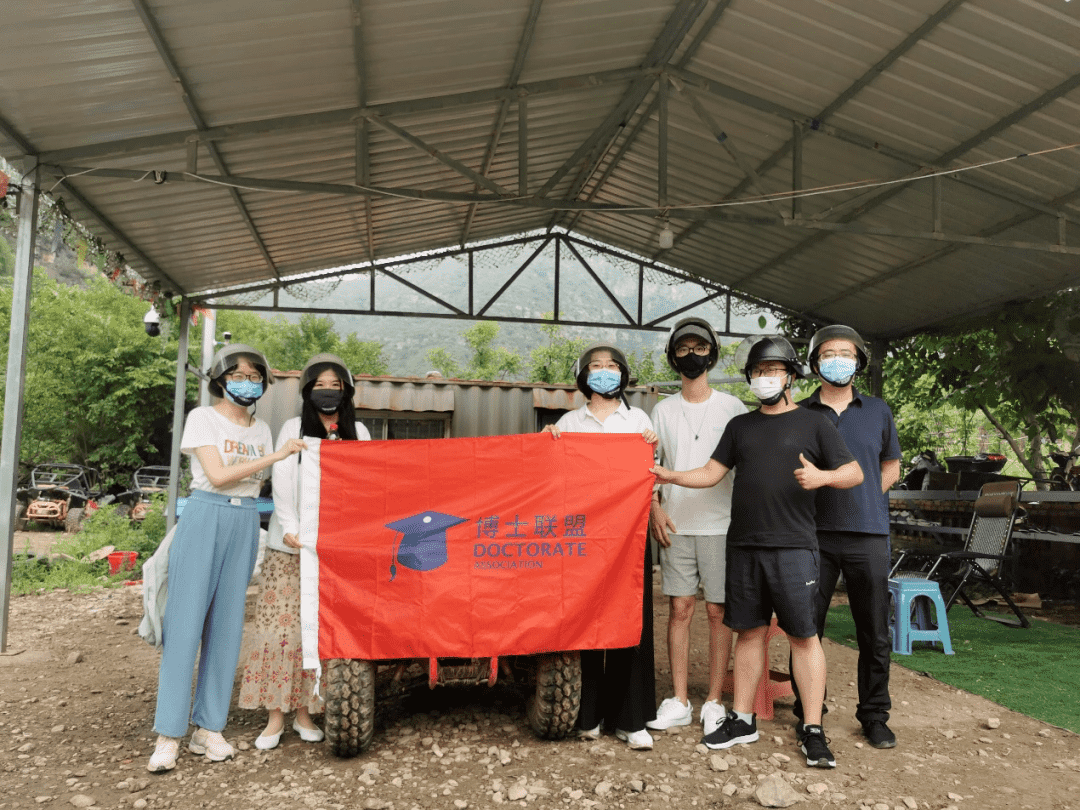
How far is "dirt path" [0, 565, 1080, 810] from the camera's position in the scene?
303 centimetres

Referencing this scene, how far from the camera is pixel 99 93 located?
536 cm

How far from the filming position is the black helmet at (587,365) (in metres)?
3.66

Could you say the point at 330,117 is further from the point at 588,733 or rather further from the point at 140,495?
the point at 140,495

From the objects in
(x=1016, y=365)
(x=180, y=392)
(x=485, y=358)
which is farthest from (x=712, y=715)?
(x=485, y=358)

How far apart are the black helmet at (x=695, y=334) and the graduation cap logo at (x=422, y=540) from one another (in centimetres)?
130

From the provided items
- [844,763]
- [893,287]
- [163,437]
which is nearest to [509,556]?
[844,763]

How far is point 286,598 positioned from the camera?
11.6 feet

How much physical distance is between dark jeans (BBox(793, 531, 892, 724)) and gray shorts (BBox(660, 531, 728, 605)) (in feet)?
1.48

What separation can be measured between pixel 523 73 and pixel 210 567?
521 cm

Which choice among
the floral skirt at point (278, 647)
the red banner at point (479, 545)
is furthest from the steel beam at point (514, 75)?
the floral skirt at point (278, 647)

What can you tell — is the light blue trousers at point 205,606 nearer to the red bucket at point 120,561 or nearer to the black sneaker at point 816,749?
the black sneaker at point 816,749

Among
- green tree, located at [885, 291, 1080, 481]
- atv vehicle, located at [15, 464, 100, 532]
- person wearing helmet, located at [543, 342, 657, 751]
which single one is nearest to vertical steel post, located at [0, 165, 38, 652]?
person wearing helmet, located at [543, 342, 657, 751]

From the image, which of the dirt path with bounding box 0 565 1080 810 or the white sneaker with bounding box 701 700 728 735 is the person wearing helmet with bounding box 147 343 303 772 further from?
the white sneaker with bounding box 701 700 728 735

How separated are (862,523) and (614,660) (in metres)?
1.29
